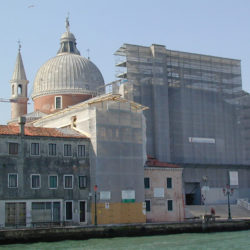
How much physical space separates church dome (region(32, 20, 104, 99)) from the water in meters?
26.2

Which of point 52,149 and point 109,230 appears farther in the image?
point 52,149

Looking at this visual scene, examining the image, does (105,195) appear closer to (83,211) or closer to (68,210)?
(83,211)

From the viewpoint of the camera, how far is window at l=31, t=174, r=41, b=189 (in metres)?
40.4

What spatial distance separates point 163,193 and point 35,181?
1161cm

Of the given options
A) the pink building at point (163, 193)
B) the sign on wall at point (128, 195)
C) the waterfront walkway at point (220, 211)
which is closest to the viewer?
the sign on wall at point (128, 195)

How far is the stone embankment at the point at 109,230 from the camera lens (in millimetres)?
33281

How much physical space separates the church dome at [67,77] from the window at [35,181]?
19931 mm

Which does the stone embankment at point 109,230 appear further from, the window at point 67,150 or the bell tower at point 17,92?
the bell tower at point 17,92

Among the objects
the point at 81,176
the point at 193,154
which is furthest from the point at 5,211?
A: the point at 193,154

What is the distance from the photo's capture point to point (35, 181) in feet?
133

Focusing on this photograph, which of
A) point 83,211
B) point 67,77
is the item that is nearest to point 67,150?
point 83,211

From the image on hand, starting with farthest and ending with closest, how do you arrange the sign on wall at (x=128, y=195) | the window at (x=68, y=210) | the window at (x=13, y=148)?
the sign on wall at (x=128, y=195) < the window at (x=68, y=210) < the window at (x=13, y=148)

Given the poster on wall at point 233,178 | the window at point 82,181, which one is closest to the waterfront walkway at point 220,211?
the poster on wall at point 233,178

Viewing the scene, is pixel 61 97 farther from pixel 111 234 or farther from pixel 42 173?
pixel 111 234
